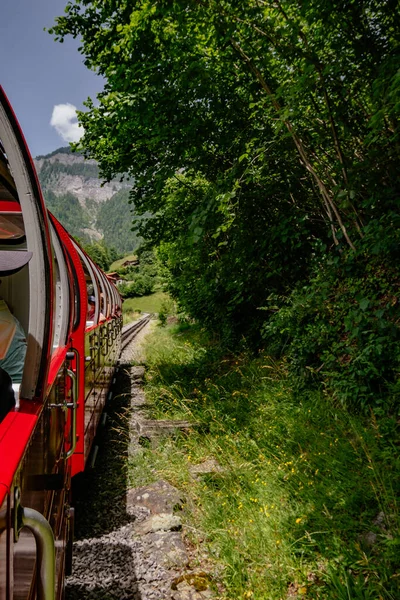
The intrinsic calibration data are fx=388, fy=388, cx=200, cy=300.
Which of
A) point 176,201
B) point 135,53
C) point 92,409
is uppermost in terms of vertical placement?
point 135,53

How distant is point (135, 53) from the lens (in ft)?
20.2

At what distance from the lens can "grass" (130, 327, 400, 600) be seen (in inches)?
104

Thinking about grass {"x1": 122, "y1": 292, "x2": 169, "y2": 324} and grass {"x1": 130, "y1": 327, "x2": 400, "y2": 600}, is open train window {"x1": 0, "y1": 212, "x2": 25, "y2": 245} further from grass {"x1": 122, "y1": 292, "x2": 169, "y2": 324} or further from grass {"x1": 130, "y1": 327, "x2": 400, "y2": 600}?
grass {"x1": 122, "y1": 292, "x2": 169, "y2": 324}

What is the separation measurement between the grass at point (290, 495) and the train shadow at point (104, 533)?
39 centimetres

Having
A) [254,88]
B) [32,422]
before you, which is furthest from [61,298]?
[254,88]

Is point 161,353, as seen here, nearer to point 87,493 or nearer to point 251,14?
point 87,493

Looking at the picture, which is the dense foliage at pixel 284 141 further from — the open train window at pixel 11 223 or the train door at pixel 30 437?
the train door at pixel 30 437

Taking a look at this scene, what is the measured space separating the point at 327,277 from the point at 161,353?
27.4 feet

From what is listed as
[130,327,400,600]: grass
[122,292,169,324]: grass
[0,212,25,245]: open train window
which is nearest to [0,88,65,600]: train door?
[0,212,25,245]: open train window

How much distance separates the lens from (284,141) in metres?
5.72

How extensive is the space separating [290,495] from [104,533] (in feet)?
6.04

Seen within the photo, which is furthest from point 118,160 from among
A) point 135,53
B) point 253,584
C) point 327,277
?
point 253,584

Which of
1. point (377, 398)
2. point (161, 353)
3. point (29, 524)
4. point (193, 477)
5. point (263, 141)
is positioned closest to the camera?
point (29, 524)

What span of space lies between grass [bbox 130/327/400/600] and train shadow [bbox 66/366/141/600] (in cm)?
39
